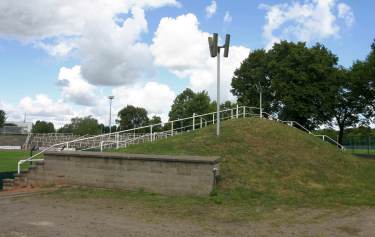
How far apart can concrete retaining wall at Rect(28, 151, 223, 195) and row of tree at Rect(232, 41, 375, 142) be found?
2813 centimetres

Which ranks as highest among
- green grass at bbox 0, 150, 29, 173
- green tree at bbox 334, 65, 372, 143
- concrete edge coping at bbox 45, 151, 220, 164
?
green tree at bbox 334, 65, 372, 143

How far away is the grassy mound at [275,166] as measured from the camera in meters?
12.8

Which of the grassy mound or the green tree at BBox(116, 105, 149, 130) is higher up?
the green tree at BBox(116, 105, 149, 130)

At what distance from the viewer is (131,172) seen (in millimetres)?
14242

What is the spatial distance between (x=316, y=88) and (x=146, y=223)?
33584 millimetres

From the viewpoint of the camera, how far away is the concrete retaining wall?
13000 millimetres

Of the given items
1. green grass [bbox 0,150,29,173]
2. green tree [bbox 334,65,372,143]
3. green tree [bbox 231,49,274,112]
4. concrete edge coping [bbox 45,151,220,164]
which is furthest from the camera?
green tree [bbox 231,49,274,112]

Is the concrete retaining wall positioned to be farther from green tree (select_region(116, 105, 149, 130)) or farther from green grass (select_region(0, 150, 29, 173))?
green tree (select_region(116, 105, 149, 130))

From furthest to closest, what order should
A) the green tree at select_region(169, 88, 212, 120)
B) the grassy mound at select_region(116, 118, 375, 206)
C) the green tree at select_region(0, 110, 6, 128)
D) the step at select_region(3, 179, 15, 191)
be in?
the green tree at select_region(0, 110, 6, 128) < the green tree at select_region(169, 88, 212, 120) < the step at select_region(3, 179, 15, 191) < the grassy mound at select_region(116, 118, 375, 206)

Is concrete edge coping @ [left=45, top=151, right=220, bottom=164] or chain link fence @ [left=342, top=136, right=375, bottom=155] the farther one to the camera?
chain link fence @ [left=342, top=136, right=375, bottom=155]

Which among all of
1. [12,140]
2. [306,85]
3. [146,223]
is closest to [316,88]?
[306,85]

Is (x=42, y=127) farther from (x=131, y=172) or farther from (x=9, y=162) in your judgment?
(x=131, y=172)

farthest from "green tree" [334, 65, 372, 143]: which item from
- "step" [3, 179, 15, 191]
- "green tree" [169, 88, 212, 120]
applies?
"step" [3, 179, 15, 191]

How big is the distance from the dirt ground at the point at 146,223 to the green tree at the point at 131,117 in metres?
107
